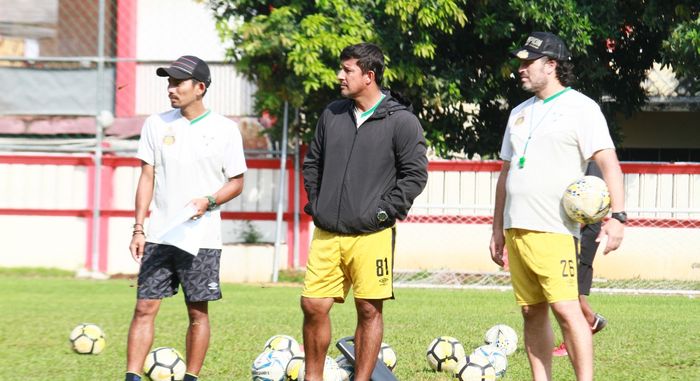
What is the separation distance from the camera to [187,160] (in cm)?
736

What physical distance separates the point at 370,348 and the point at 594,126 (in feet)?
6.11

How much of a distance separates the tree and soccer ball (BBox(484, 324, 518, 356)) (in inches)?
327

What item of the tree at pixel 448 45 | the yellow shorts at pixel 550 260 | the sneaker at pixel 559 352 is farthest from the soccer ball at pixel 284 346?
the tree at pixel 448 45

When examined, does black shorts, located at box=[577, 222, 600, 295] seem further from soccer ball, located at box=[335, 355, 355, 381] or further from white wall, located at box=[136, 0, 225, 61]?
white wall, located at box=[136, 0, 225, 61]

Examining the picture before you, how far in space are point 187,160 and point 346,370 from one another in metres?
1.66

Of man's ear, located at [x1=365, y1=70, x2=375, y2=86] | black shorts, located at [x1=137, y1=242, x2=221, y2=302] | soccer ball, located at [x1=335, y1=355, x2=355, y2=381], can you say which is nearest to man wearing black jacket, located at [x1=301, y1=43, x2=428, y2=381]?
man's ear, located at [x1=365, y1=70, x2=375, y2=86]

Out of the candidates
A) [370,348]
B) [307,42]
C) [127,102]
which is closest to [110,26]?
[127,102]

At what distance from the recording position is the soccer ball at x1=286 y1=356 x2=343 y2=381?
23.7 ft

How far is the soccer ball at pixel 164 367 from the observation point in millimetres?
7797

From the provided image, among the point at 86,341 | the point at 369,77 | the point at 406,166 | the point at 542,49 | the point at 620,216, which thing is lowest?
the point at 86,341

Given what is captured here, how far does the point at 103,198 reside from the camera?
1888 centimetres

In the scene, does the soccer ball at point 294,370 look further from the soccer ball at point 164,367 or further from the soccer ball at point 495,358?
the soccer ball at point 495,358

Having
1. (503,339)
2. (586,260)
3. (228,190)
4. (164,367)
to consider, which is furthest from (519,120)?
(164,367)

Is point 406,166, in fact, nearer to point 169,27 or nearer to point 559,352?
point 559,352
